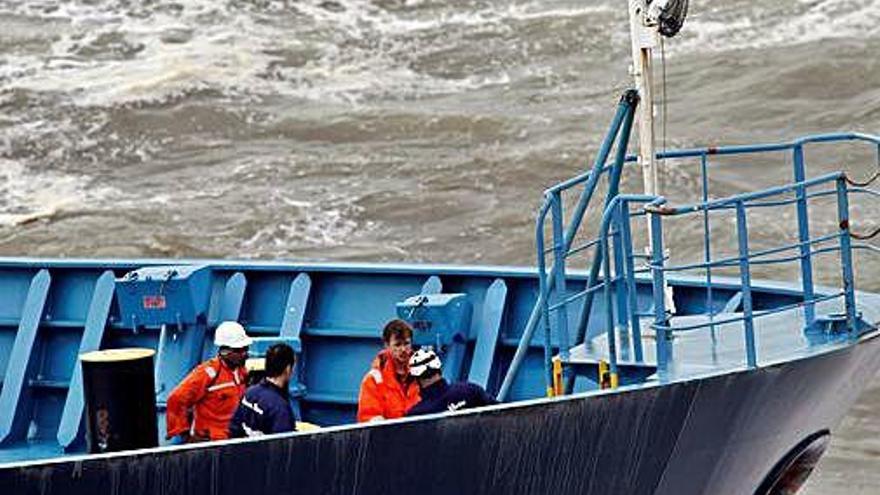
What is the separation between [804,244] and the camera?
9.30 m

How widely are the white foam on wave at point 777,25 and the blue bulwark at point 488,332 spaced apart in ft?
53.7

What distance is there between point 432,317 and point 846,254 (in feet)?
9.44

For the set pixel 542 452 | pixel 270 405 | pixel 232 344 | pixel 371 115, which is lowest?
pixel 542 452

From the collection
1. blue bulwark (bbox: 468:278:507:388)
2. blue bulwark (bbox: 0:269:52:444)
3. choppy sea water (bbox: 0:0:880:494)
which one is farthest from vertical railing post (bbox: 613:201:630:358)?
choppy sea water (bbox: 0:0:880:494)

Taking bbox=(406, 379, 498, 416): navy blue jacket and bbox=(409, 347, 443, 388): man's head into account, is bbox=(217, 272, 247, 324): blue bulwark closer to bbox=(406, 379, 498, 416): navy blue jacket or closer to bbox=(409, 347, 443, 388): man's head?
bbox=(409, 347, 443, 388): man's head

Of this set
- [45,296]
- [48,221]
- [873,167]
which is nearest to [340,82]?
[48,221]

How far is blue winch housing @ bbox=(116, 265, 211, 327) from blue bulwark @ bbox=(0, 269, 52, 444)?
2.81 feet

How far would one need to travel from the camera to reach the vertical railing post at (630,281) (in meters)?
9.36

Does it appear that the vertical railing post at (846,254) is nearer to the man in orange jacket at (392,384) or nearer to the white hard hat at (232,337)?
the man in orange jacket at (392,384)

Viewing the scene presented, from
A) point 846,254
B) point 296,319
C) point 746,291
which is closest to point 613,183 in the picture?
point 746,291

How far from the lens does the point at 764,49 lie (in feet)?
89.1

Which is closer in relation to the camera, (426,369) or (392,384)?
(426,369)

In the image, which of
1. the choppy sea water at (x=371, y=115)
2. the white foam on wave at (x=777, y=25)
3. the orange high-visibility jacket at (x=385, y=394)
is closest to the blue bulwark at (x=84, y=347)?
the orange high-visibility jacket at (x=385, y=394)

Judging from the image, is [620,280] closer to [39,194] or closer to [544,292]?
[544,292]
